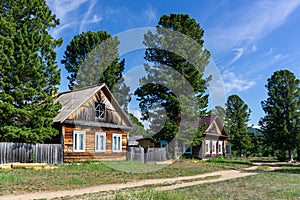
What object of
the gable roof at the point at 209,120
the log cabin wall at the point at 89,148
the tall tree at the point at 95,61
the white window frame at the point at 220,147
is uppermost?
the tall tree at the point at 95,61

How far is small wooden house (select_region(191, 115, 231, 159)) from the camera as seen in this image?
35.6 m

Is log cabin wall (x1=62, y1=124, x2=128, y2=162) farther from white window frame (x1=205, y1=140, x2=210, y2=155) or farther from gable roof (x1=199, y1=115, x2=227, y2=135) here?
gable roof (x1=199, y1=115, x2=227, y2=135)

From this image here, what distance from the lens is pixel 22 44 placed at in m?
19.4

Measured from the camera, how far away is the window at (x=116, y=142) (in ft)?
86.9

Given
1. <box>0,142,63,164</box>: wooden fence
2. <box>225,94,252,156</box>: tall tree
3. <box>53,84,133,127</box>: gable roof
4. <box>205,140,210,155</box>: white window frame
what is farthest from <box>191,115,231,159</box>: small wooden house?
<box>0,142,63,164</box>: wooden fence

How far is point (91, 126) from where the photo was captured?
968 inches

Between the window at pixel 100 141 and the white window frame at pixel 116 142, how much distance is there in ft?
3.49

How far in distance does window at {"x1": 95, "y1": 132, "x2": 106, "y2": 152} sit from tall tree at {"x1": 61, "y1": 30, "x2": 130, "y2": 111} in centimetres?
1705

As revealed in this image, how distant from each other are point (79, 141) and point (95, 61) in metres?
21.6

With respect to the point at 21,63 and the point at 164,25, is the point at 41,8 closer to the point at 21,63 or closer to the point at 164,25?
the point at 21,63

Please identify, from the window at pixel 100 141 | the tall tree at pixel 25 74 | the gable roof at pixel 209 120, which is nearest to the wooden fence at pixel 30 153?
the tall tree at pixel 25 74

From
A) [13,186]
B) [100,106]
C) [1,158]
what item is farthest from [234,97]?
[13,186]

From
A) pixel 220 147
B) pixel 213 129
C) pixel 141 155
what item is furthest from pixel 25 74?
pixel 220 147

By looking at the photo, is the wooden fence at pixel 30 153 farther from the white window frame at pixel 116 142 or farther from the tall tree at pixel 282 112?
the tall tree at pixel 282 112
